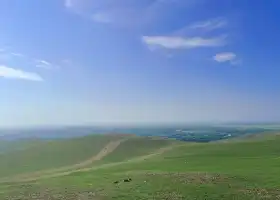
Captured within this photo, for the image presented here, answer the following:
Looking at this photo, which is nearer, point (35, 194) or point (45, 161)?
point (35, 194)

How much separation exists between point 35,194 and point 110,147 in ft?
281

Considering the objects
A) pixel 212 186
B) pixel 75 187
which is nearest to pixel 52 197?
pixel 75 187

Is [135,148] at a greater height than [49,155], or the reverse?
[135,148]

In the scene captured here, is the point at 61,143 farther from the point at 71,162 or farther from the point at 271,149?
the point at 271,149

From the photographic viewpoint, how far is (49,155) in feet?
344

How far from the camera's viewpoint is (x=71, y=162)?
96812 mm

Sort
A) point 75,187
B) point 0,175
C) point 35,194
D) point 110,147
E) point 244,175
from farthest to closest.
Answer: point 110,147 < point 0,175 < point 244,175 < point 75,187 < point 35,194

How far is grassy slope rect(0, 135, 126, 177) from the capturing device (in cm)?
8919

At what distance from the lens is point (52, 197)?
3362 cm

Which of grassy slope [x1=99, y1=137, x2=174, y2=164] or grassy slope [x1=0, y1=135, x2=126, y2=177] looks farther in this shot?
grassy slope [x1=99, y1=137, x2=174, y2=164]

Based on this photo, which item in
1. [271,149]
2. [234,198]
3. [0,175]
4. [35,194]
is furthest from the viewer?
[271,149]

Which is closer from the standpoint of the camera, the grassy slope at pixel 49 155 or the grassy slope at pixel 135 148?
the grassy slope at pixel 49 155

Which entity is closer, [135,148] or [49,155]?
[49,155]

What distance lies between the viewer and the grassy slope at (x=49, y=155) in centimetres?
8919
